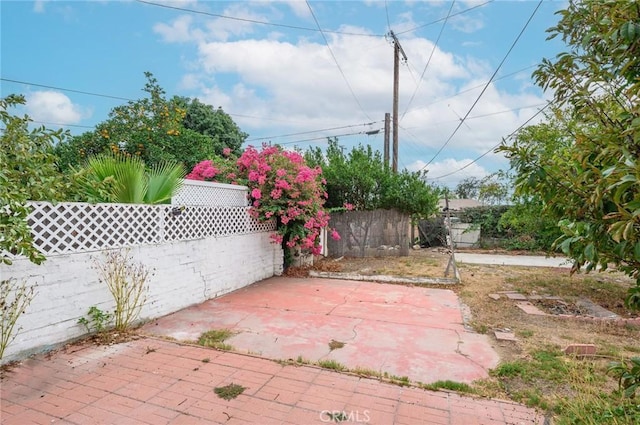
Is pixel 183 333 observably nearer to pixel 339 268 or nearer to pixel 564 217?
pixel 564 217

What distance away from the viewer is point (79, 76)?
874 cm

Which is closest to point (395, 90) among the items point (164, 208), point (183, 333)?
Result: point (164, 208)

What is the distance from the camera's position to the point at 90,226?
153 inches

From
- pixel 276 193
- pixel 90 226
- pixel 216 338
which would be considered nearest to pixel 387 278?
pixel 276 193

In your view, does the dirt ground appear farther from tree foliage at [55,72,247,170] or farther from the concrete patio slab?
tree foliage at [55,72,247,170]

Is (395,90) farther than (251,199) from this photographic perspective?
Yes

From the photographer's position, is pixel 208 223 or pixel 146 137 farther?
pixel 146 137

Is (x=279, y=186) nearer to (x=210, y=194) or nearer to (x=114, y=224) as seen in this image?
(x=210, y=194)

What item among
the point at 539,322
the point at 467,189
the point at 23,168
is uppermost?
the point at 467,189

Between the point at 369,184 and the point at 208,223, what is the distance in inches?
234

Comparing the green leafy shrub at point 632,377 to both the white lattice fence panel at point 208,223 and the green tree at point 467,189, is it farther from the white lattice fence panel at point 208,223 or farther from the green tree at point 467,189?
the green tree at point 467,189

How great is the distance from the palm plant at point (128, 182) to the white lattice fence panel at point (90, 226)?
0.88 ft

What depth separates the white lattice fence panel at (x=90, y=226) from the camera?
3428 millimetres

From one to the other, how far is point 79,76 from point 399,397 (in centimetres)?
1030
